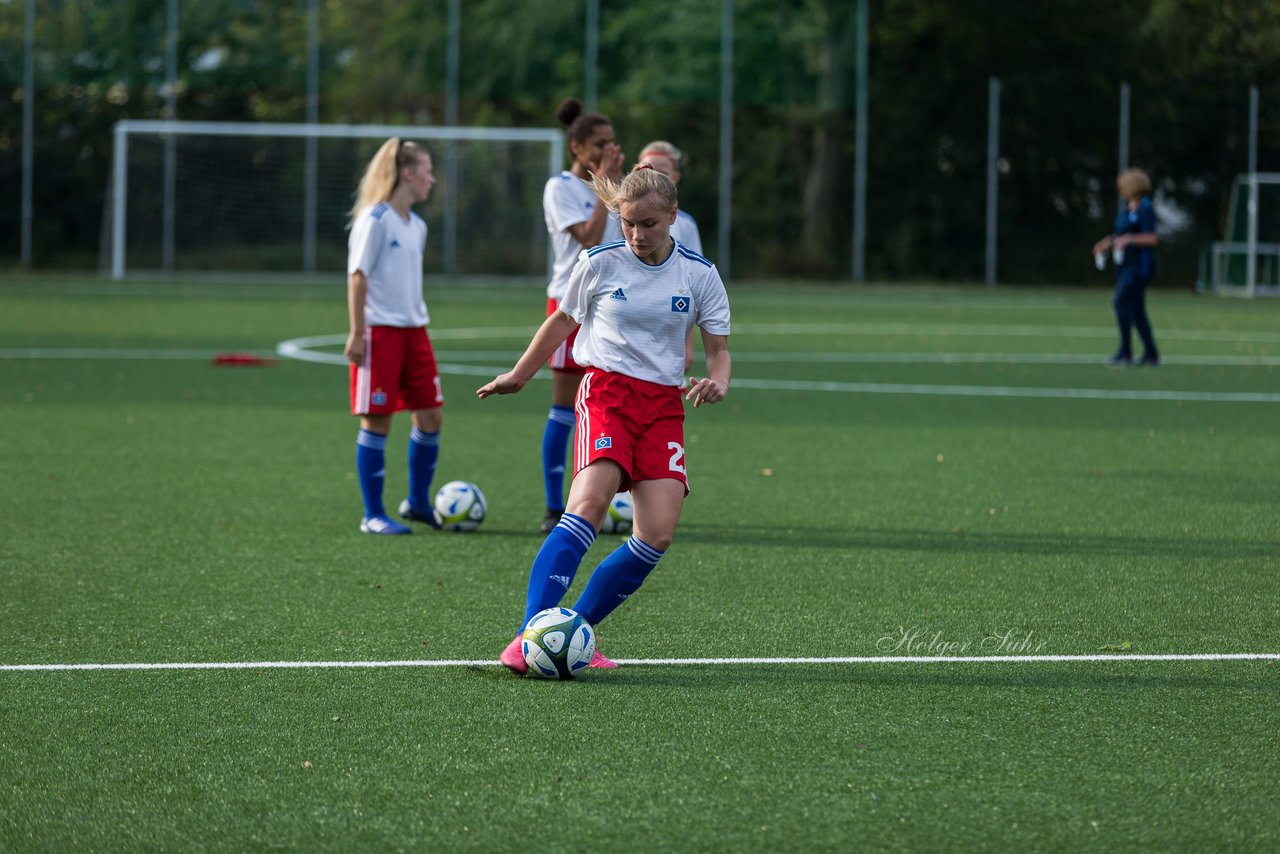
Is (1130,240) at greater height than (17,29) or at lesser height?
lesser

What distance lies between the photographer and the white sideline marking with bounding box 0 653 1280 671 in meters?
5.70

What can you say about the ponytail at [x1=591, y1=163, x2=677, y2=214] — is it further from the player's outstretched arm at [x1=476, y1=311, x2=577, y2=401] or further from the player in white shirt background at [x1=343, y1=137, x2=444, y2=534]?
the player in white shirt background at [x1=343, y1=137, x2=444, y2=534]

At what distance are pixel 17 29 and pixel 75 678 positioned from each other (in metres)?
34.6

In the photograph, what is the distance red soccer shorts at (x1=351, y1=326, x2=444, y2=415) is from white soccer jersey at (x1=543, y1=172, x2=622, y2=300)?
0.71 m

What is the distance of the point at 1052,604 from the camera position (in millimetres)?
6820

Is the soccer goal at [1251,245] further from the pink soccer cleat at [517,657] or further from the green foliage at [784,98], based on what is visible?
A: the pink soccer cleat at [517,657]

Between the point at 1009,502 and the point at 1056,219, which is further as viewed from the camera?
the point at 1056,219

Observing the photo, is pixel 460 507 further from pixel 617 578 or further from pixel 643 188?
pixel 643 188

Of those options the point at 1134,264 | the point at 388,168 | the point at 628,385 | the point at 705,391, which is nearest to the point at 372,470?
the point at 388,168

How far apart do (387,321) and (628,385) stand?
3.00 meters

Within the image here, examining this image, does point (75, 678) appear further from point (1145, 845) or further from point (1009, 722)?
point (1145, 845)

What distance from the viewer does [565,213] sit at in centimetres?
858

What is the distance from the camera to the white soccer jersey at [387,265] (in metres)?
8.46

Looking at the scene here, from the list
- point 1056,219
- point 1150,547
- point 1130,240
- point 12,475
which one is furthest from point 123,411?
point 1056,219
